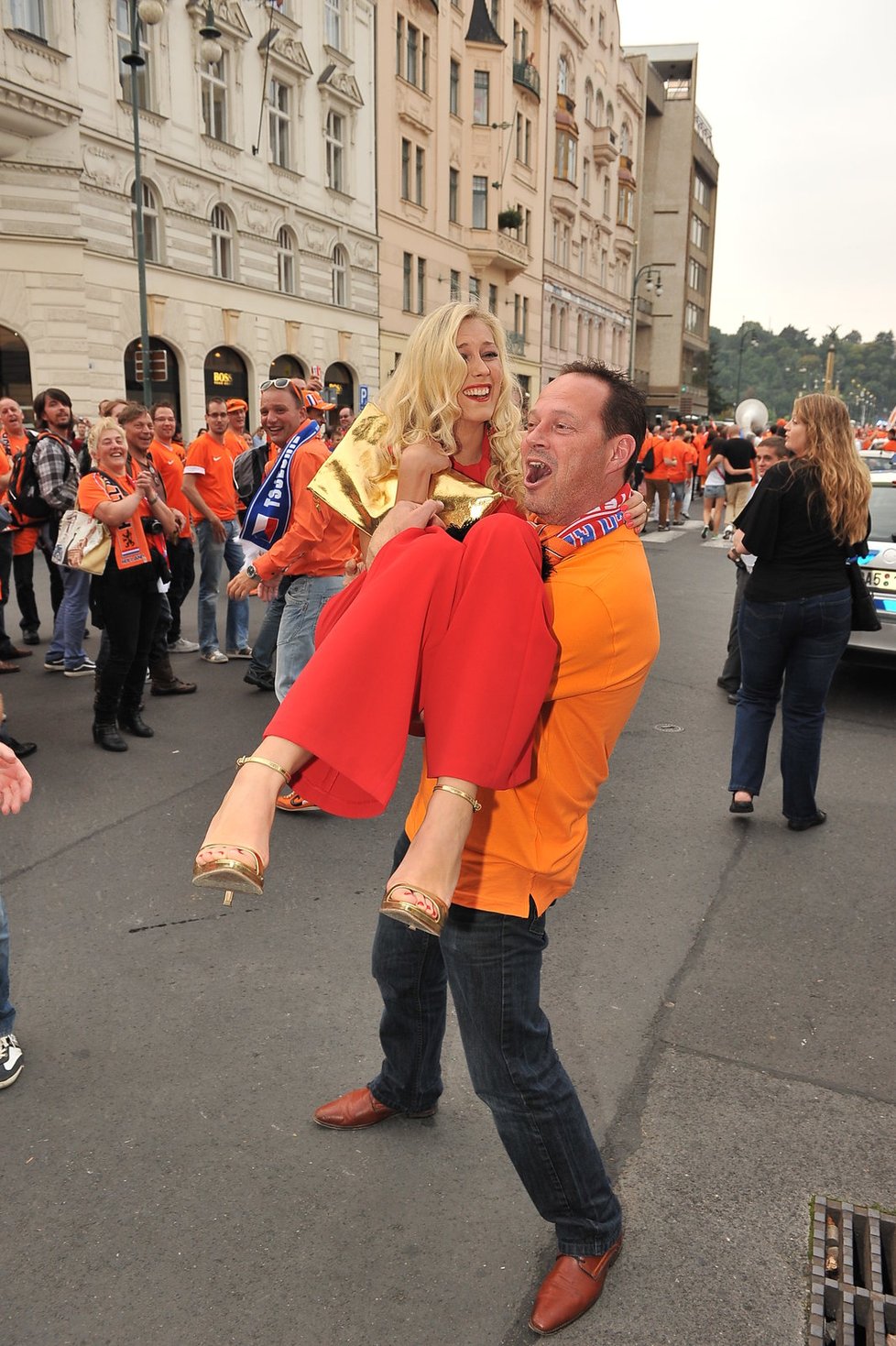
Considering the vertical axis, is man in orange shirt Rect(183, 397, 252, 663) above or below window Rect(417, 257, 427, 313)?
below

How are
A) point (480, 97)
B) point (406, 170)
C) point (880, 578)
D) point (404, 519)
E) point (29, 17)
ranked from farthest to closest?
point (480, 97)
point (406, 170)
point (29, 17)
point (880, 578)
point (404, 519)

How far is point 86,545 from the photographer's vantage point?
19.5 feet

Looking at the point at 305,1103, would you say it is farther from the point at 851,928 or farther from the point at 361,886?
the point at 851,928

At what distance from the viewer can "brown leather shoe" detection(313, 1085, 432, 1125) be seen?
107 inches

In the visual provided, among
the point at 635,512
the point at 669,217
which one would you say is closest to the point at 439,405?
the point at 635,512

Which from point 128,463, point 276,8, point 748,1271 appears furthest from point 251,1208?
point 276,8

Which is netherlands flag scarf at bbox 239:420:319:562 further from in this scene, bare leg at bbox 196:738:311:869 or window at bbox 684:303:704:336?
window at bbox 684:303:704:336

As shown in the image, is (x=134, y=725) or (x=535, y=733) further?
(x=134, y=725)

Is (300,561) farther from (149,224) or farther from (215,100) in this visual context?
(215,100)

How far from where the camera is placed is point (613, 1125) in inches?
109

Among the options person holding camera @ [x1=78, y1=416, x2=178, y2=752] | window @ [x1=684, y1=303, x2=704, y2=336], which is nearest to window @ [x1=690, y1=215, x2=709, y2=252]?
window @ [x1=684, y1=303, x2=704, y2=336]

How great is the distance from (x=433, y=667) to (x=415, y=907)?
395 millimetres

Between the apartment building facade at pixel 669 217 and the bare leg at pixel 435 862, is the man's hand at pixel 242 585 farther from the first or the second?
the apartment building facade at pixel 669 217

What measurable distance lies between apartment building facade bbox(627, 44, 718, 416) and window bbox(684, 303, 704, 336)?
0.91ft
